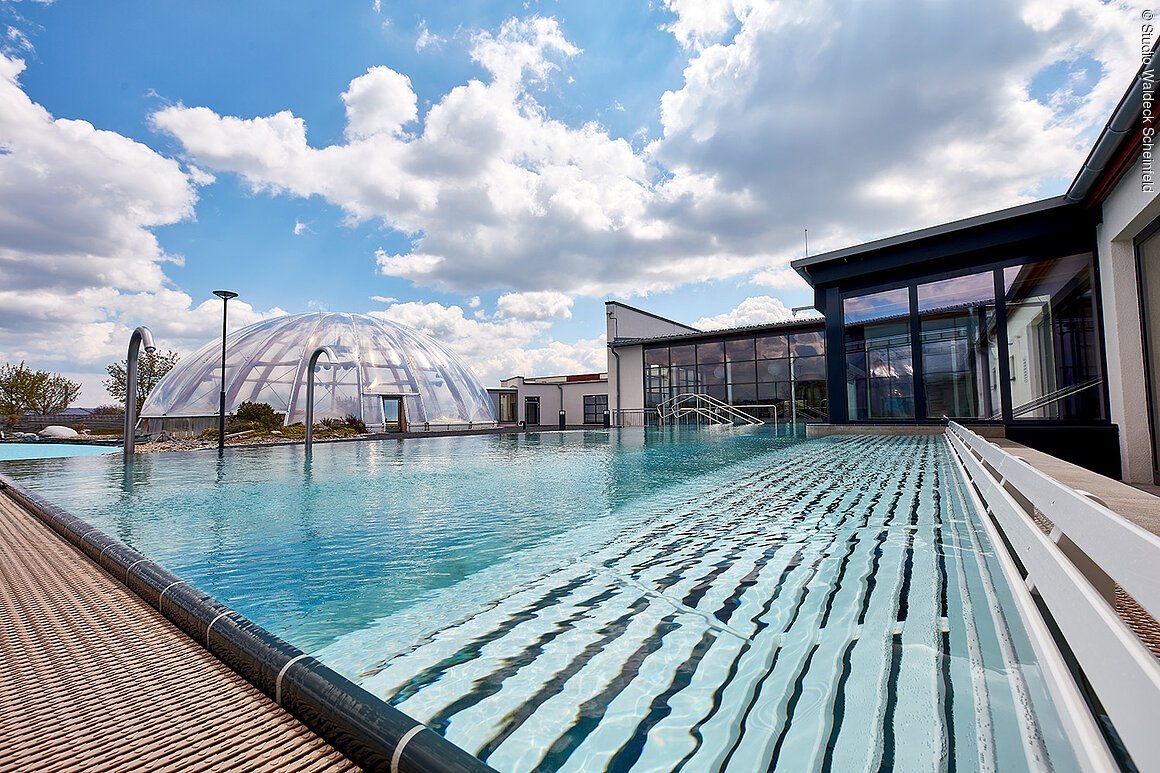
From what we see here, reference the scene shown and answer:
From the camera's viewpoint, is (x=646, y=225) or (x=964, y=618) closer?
(x=964, y=618)

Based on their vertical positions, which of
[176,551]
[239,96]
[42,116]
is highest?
[239,96]

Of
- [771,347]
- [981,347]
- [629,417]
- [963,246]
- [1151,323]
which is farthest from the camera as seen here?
[629,417]

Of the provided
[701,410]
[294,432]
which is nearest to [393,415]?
[294,432]

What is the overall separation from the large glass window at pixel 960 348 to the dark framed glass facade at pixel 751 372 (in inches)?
271

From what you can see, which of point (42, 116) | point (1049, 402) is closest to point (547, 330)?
point (42, 116)

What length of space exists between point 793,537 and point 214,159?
708 inches

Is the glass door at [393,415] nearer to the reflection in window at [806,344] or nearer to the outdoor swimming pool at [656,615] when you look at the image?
the reflection in window at [806,344]

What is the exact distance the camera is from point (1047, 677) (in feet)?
3.68

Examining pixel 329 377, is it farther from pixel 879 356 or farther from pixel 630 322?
pixel 879 356

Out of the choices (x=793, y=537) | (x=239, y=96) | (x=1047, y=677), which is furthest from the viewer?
(x=239, y=96)

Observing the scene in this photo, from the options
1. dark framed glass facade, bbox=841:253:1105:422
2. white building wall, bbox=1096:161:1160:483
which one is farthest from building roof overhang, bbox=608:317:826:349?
white building wall, bbox=1096:161:1160:483

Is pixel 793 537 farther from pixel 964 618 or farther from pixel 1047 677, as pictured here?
pixel 1047 677

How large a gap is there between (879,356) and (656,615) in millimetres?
11627

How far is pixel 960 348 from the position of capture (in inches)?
403
